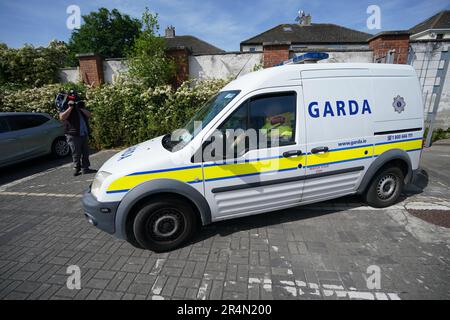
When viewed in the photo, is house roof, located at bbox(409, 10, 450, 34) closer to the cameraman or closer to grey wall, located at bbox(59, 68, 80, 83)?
grey wall, located at bbox(59, 68, 80, 83)

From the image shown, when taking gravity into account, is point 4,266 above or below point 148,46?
below

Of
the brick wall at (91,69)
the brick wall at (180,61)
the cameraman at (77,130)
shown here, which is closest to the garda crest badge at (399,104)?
→ the cameraman at (77,130)

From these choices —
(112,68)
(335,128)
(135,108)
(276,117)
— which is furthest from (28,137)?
(335,128)

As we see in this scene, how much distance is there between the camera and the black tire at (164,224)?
2.71 meters

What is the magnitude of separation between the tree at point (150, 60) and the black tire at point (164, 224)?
6.86 m

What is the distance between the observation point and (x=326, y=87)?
9.96 ft

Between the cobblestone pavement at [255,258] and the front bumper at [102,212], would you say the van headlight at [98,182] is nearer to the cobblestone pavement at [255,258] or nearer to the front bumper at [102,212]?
the front bumper at [102,212]

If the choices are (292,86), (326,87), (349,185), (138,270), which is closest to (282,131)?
(292,86)

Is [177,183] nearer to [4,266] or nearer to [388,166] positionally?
[4,266]

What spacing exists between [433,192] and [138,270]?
5.20 m

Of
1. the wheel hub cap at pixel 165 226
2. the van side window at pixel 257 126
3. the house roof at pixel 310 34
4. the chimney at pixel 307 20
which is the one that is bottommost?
the wheel hub cap at pixel 165 226

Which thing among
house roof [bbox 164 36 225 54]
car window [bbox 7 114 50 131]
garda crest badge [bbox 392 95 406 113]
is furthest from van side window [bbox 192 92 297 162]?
house roof [bbox 164 36 225 54]

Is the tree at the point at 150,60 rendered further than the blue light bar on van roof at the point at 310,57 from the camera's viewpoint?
Yes

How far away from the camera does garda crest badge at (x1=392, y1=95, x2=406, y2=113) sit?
11.1 ft
